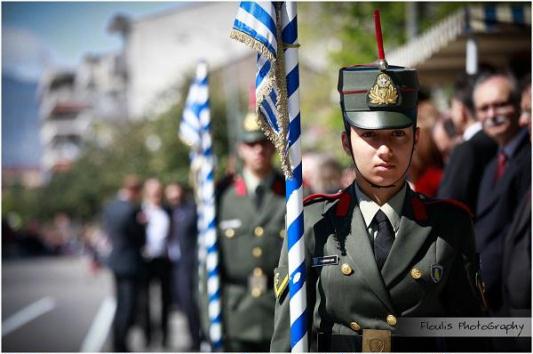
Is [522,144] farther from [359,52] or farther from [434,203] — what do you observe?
[359,52]

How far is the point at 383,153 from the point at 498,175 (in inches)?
93.7

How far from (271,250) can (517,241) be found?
1.92m

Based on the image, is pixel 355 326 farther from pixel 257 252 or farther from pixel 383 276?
pixel 257 252

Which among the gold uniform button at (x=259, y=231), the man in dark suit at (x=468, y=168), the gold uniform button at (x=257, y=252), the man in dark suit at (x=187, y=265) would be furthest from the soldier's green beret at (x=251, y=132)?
the man in dark suit at (x=187, y=265)

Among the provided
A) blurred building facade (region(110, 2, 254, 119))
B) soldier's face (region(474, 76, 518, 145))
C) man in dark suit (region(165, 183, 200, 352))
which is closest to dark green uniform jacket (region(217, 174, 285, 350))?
soldier's face (region(474, 76, 518, 145))

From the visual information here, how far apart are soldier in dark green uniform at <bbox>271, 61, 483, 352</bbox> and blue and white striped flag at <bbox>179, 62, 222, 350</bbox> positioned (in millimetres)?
2922

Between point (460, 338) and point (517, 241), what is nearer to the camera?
point (460, 338)

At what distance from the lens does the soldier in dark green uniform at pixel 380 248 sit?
386 cm

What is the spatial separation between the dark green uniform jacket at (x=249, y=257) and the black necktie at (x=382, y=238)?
8.73 ft

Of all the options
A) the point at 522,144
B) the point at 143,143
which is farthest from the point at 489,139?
the point at 143,143

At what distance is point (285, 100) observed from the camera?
398 cm

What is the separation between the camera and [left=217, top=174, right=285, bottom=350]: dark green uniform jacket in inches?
263

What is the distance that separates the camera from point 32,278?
32656mm

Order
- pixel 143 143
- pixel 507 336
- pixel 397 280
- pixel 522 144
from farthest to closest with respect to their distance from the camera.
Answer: pixel 143 143, pixel 522 144, pixel 507 336, pixel 397 280
